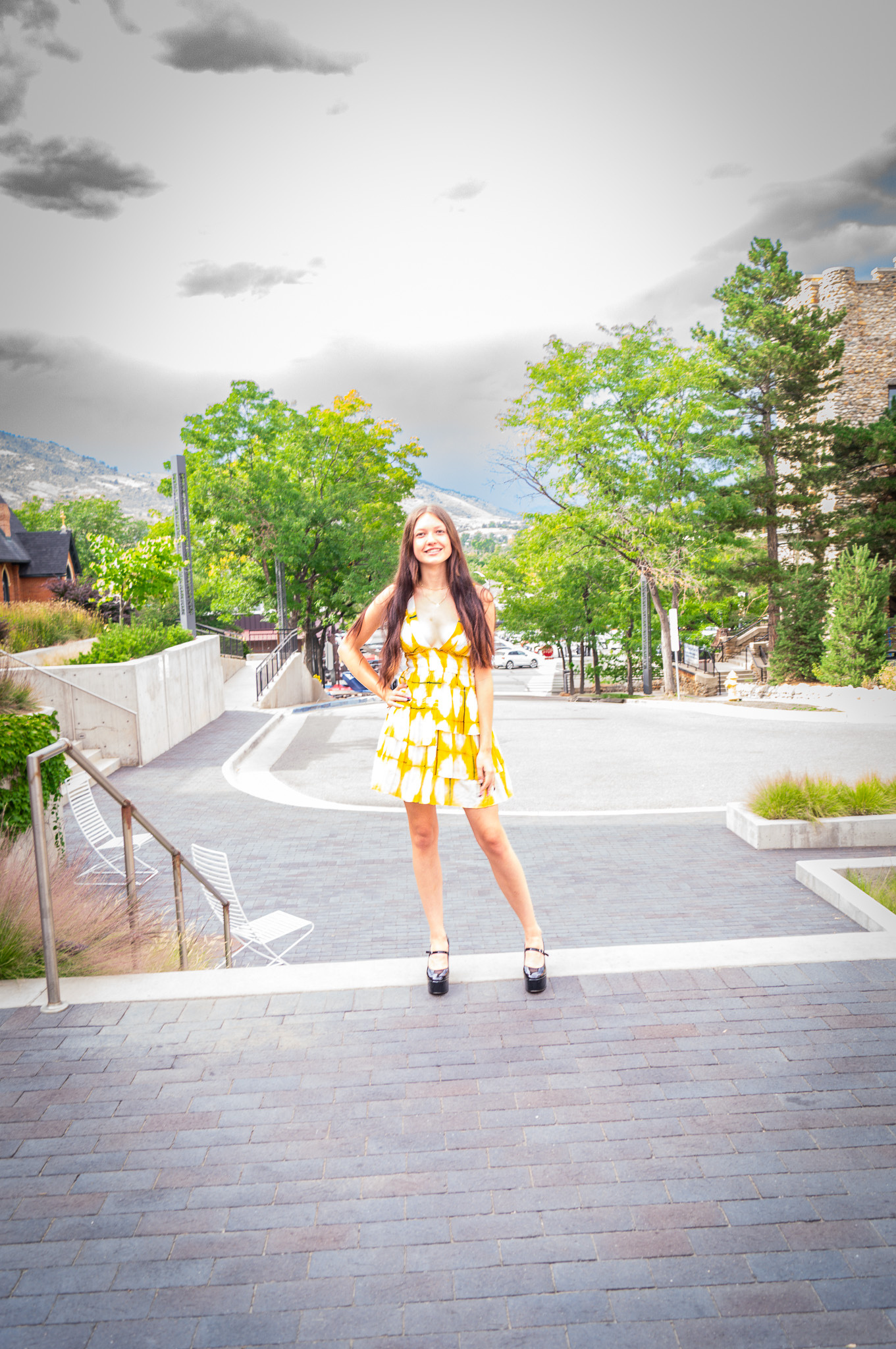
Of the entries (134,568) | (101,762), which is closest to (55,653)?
(101,762)

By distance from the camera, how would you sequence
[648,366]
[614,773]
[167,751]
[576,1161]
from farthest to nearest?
[648,366] < [167,751] < [614,773] < [576,1161]

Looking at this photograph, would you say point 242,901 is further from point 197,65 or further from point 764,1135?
point 197,65

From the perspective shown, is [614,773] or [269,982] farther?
[614,773]

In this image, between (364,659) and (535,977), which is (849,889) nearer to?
(535,977)

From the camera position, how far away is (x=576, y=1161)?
253cm

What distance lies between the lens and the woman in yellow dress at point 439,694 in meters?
3.51

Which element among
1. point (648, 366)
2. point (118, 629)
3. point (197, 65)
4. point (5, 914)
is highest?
point (197, 65)

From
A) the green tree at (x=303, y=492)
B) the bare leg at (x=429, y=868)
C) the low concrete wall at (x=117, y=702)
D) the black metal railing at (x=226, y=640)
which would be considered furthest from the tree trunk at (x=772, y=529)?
the bare leg at (x=429, y=868)

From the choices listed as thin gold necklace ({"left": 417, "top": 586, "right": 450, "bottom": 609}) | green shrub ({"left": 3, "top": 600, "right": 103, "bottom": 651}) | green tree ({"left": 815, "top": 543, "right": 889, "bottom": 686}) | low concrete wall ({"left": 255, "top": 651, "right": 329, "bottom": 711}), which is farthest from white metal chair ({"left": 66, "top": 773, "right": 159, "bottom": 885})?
green tree ({"left": 815, "top": 543, "right": 889, "bottom": 686})

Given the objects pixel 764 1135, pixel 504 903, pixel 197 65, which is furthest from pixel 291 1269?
pixel 197 65

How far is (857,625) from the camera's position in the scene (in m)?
21.8

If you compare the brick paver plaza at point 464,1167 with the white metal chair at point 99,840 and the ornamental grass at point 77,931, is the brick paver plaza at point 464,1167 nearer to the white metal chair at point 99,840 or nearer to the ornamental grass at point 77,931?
the ornamental grass at point 77,931

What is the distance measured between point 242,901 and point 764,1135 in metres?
5.20

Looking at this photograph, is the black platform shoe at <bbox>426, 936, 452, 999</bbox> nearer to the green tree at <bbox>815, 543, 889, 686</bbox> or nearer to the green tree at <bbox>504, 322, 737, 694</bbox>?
the green tree at <bbox>815, 543, 889, 686</bbox>
